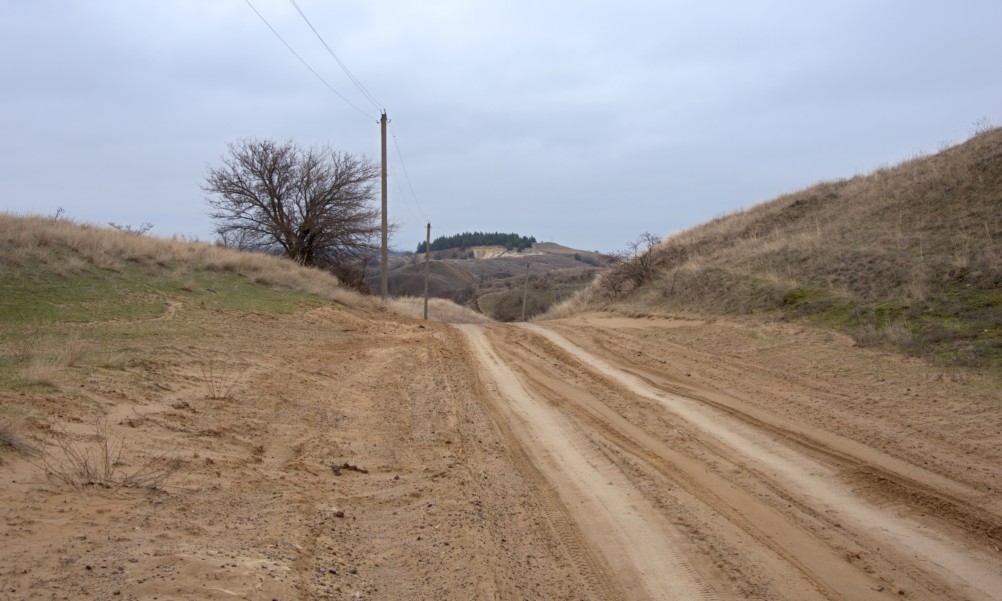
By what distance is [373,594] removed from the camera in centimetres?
460

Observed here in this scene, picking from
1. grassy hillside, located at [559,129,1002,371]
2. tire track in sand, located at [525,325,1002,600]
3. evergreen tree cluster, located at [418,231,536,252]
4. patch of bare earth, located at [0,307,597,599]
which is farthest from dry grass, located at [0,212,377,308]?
evergreen tree cluster, located at [418,231,536,252]

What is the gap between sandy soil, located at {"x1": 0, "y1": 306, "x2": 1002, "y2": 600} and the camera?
4789 millimetres

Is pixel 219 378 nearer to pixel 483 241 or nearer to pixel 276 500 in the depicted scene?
pixel 276 500

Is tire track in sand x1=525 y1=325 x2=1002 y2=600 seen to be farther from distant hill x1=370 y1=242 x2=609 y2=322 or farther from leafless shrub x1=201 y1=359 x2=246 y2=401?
distant hill x1=370 y1=242 x2=609 y2=322

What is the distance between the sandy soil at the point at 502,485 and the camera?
4789 mm

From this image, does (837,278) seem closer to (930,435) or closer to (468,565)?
(930,435)

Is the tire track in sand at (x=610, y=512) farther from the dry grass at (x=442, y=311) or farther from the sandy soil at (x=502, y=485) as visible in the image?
the dry grass at (x=442, y=311)

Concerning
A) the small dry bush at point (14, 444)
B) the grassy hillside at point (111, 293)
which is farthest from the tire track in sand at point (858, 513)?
the grassy hillside at point (111, 293)

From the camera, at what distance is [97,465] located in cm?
594

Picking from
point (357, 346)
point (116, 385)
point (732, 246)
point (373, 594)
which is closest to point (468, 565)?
point (373, 594)

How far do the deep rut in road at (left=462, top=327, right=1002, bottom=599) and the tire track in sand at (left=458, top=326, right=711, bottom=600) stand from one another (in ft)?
0.05

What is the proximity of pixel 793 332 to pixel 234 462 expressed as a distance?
1353cm

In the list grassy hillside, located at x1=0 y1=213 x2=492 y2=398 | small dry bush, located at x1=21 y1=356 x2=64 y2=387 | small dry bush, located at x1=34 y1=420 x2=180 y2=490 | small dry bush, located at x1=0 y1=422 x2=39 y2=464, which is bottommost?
small dry bush, located at x1=34 y1=420 x2=180 y2=490

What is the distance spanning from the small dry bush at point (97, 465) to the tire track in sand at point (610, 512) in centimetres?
378
